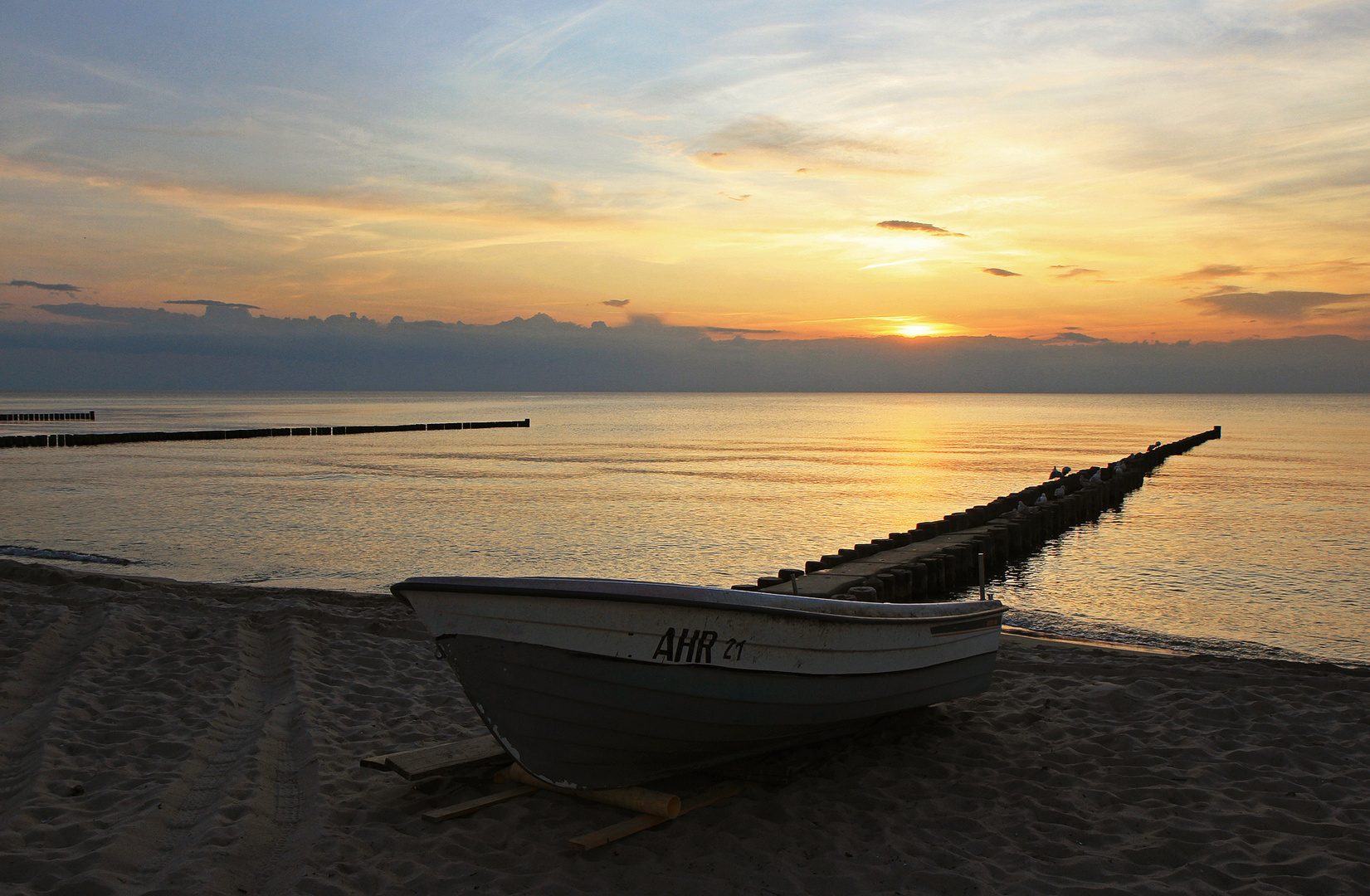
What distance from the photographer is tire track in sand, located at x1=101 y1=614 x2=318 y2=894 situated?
217 inches

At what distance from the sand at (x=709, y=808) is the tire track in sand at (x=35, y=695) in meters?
0.04

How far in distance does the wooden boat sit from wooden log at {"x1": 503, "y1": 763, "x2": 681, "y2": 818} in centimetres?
8

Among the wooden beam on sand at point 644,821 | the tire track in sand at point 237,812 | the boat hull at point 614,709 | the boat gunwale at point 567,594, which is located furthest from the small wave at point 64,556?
the wooden beam on sand at point 644,821

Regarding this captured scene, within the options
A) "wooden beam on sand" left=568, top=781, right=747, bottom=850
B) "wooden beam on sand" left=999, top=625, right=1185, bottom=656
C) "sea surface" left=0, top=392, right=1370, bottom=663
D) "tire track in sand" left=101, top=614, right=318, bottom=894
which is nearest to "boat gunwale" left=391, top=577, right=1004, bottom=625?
"wooden beam on sand" left=568, top=781, right=747, bottom=850

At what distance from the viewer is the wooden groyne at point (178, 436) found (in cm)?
5416

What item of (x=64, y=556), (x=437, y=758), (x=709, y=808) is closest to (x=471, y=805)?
(x=437, y=758)

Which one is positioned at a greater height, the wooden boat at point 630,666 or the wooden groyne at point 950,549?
the wooden boat at point 630,666

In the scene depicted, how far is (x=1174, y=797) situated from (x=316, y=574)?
15923 millimetres

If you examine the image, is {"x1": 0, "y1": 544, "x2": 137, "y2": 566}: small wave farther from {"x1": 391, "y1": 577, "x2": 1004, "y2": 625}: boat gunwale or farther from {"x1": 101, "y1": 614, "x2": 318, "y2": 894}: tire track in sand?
{"x1": 391, "y1": 577, "x2": 1004, "y2": 625}: boat gunwale

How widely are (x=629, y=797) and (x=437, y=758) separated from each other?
5.11ft

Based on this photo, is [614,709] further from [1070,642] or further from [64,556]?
[64,556]

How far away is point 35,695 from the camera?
8.68 meters

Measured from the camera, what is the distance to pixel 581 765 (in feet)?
21.1

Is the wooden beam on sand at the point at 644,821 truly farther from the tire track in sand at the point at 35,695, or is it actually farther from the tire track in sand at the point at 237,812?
the tire track in sand at the point at 35,695
